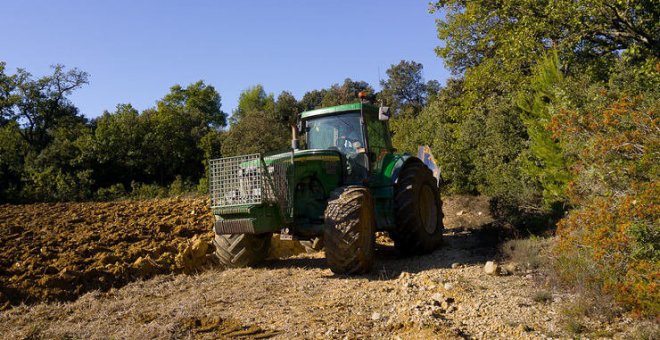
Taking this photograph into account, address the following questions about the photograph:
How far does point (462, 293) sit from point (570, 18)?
350 inches

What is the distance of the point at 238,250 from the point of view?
7.61m

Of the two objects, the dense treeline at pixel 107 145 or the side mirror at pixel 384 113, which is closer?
the side mirror at pixel 384 113

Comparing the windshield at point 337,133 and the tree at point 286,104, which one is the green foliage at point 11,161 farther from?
the windshield at point 337,133

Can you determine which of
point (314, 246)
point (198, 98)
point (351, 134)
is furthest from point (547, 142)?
point (198, 98)

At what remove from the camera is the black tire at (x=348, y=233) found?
21.8 feet

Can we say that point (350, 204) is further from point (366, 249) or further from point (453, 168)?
point (453, 168)

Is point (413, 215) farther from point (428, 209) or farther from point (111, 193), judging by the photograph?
point (111, 193)

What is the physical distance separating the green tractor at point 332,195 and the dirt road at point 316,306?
43 cm

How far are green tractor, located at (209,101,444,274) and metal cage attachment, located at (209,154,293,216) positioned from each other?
0.05ft

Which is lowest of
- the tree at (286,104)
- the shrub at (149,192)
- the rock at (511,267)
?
the rock at (511,267)

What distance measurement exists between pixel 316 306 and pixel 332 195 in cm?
190

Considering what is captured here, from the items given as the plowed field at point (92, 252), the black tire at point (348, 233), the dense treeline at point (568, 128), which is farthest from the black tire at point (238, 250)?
the dense treeline at point (568, 128)

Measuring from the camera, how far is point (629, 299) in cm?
447

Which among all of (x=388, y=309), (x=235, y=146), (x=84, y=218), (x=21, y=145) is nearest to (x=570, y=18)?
(x=388, y=309)
